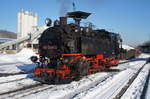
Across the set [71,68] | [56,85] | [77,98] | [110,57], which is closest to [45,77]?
[56,85]

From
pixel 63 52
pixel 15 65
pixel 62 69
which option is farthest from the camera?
pixel 15 65

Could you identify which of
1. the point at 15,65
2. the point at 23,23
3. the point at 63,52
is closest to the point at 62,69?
the point at 63,52

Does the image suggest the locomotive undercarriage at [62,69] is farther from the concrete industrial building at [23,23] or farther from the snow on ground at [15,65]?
the concrete industrial building at [23,23]

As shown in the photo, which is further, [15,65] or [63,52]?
[15,65]

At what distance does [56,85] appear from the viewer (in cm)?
975

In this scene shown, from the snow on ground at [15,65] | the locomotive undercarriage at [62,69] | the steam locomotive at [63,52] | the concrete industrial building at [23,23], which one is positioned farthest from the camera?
the concrete industrial building at [23,23]

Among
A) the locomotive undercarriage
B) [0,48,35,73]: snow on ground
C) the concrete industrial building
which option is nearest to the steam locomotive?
the locomotive undercarriage

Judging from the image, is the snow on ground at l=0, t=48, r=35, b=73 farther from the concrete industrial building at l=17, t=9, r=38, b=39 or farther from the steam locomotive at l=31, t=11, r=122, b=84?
the concrete industrial building at l=17, t=9, r=38, b=39

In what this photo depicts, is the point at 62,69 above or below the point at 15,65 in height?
above

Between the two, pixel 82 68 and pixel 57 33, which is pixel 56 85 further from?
pixel 57 33

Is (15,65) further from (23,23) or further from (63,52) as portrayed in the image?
(23,23)

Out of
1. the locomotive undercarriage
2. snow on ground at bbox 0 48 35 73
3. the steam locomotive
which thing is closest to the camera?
the locomotive undercarriage

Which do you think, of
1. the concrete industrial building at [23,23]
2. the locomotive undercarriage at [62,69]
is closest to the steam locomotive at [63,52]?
the locomotive undercarriage at [62,69]

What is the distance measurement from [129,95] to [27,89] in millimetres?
4375
